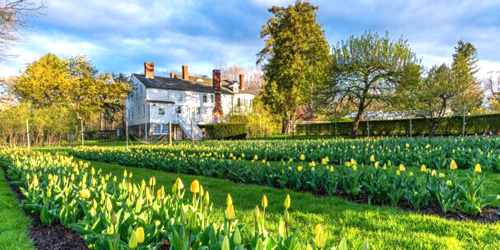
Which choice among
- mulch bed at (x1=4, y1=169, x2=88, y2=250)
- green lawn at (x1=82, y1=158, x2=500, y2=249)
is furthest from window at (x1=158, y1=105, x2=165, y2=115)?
mulch bed at (x1=4, y1=169, x2=88, y2=250)

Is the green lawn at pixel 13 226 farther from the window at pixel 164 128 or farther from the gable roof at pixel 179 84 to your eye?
the gable roof at pixel 179 84

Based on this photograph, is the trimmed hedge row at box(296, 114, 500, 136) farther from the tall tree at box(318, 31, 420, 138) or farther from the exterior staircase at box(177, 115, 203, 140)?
the exterior staircase at box(177, 115, 203, 140)

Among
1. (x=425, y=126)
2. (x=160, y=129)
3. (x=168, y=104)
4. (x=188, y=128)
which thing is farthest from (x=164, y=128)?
(x=425, y=126)

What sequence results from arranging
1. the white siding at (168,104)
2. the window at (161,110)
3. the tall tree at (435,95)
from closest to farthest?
the tall tree at (435,95) < the white siding at (168,104) < the window at (161,110)

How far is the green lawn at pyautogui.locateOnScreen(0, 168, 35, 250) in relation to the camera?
2.96 m

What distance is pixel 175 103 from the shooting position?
36.4 m

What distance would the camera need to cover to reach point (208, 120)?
3944cm

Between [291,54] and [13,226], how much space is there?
27.7 meters

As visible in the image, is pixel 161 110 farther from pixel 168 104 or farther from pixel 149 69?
pixel 149 69

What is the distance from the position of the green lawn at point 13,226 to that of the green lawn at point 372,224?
2174 mm

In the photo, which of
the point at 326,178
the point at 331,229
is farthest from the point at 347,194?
the point at 331,229

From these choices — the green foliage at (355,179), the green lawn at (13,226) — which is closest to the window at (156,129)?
the green foliage at (355,179)

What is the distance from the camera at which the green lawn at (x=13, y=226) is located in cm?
296

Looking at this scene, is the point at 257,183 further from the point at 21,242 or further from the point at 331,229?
the point at 21,242
